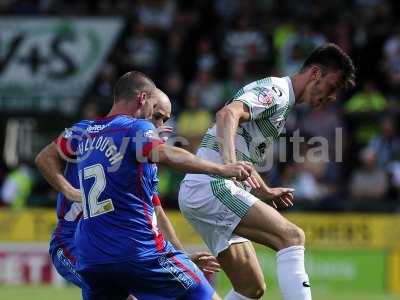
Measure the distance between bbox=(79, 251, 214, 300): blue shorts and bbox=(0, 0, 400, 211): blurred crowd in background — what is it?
9.50 m

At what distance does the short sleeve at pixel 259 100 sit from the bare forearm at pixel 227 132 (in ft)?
0.82

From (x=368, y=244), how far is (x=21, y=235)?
5.01 m

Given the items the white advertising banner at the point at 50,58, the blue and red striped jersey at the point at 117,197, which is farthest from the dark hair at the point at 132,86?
the white advertising banner at the point at 50,58

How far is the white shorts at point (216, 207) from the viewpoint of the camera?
776cm

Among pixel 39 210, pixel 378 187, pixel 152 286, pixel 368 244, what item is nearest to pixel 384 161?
pixel 378 187

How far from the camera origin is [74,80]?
1969 cm

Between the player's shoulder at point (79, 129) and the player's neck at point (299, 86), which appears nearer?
the player's shoulder at point (79, 129)

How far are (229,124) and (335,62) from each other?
107 cm

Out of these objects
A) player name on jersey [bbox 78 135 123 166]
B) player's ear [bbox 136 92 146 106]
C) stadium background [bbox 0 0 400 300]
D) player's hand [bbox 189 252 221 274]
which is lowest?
stadium background [bbox 0 0 400 300]

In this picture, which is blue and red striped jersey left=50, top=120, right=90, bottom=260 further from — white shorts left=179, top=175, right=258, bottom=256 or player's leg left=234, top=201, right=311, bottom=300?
player's leg left=234, top=201, right=311, bottom=300

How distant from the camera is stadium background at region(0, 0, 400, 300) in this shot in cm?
1600

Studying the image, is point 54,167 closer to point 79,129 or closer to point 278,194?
point 79,129

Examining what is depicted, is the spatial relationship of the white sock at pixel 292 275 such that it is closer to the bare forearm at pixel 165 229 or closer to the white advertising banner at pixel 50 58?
the bare forearm at pixel 165 229

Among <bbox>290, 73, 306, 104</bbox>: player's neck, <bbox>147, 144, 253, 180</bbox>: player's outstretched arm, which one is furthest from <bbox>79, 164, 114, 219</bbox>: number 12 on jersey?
<bbox>290, 73, 306, 104</bbox>: player's neck
